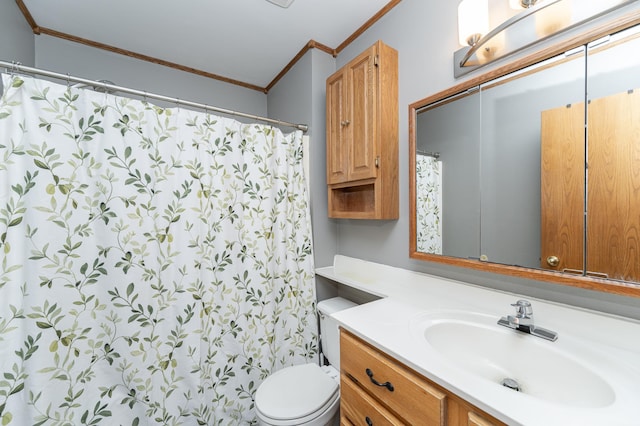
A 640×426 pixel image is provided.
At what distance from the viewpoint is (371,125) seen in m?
1.31

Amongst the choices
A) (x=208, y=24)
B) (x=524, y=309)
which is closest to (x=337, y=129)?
(x=208, y=24)

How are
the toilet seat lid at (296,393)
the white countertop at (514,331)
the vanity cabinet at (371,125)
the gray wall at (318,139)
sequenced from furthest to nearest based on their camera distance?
the gray wall at (318,139) < the vanity cabinet at (371,125) < the toilet seat lid at (296,393) < the white countertop at (514,331)

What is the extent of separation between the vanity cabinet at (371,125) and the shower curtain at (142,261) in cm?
42

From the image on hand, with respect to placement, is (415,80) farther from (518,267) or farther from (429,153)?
(518,267)

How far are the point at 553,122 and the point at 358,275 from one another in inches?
46.2

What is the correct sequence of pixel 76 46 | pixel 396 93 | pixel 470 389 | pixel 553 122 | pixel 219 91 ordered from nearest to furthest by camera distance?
pixel 470 389, pixel 553 122, pixel 396 93, pixel 76 46, pixel 219 91

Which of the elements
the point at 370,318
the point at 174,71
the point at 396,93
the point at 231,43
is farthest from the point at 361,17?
the point at 370,318

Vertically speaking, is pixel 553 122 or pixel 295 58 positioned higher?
pixel 295 58

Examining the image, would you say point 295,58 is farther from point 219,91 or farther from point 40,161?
point 40,161

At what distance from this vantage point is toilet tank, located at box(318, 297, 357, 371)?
1.50 meters

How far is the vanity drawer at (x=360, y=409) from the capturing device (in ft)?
2.60

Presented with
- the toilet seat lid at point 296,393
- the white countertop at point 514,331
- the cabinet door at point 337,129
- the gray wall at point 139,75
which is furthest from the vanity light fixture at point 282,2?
the toilet seat lid at point 296,393

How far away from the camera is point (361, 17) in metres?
1.51

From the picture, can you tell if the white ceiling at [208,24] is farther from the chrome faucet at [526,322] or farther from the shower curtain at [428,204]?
the chrome faucet at [526,322]
